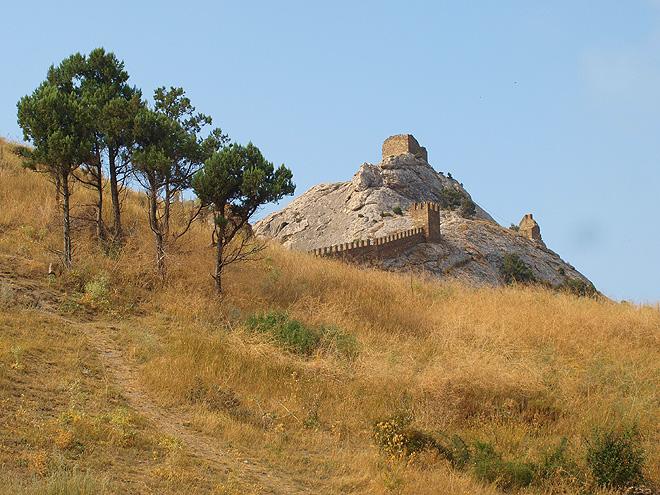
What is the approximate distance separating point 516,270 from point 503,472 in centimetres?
2738

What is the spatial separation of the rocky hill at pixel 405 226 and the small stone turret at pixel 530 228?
5.59 metres

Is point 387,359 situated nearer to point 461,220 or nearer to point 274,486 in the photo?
point 274,486

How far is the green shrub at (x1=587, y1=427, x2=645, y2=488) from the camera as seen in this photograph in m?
8.75

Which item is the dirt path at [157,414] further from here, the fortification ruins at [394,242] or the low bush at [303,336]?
the fortification ruins at [394,242]

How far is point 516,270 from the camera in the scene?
3522 cm

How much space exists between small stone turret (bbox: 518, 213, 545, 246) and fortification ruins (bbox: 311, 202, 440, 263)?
1757 centimetres

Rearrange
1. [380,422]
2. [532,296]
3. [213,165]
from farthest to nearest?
[532,296] < [213,165] < [380,422]

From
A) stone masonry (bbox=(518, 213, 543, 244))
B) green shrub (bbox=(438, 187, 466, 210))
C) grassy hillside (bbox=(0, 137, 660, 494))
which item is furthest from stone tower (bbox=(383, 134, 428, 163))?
grassy hillside (bbox=(0, 137, 660, 494))

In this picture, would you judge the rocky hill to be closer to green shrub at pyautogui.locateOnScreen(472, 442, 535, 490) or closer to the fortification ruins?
the fortification ruins

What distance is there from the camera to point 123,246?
17.3m

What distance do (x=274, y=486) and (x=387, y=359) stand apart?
4648mm

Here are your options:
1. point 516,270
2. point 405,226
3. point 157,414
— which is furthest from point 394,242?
point 157,414

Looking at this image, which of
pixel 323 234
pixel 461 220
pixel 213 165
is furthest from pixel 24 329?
pixel 461 220

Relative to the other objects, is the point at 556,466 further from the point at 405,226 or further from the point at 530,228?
the point at 530,228
